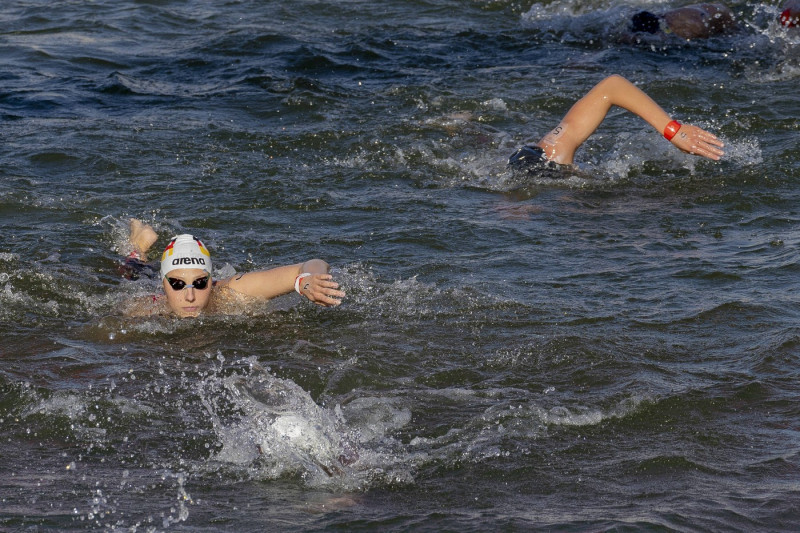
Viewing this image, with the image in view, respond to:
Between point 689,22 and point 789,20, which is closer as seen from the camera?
point 789,20

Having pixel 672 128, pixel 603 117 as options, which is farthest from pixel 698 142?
pixel 603 117

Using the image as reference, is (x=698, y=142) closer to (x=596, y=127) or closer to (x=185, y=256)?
(x=596, y=127)

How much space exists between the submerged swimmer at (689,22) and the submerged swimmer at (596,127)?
5.62 meters

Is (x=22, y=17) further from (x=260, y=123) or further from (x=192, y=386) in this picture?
(x=192, y=386)

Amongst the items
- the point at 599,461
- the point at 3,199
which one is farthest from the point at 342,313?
the point at 3,199

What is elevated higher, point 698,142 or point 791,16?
point 791,16

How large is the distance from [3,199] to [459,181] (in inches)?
171

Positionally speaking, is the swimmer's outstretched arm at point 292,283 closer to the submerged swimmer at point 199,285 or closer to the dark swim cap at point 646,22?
the submerged swimmer at point 199,285

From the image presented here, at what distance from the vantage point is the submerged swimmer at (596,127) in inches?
A: 376

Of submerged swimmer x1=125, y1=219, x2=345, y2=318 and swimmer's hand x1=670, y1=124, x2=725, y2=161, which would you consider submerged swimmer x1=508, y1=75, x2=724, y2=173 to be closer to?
swimmer's hand x1=670, y1=124, x2=725, y2=161

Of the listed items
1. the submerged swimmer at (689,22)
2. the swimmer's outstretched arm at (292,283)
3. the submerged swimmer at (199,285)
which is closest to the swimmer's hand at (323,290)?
the swimmer's outstretched arm at (292,283)

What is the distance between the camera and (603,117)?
1041 centimetres

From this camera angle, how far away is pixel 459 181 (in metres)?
10.8

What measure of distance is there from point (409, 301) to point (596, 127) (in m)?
3.46
